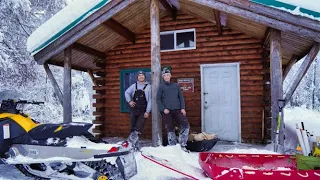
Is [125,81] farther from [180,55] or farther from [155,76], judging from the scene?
[155,76]

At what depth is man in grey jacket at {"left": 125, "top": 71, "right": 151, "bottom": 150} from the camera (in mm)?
6668

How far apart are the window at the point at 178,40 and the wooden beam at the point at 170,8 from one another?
55cm

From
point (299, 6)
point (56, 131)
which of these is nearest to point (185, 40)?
point (299, 6)

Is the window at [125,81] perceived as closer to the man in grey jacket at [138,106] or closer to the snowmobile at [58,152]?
the man in grey jacket at [138,106]

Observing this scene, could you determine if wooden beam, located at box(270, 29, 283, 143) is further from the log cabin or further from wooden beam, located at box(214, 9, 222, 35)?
wooden beam, located at box(214, 9, 222, 35)

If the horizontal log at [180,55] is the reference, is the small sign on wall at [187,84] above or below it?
below

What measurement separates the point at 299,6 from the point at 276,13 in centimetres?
43

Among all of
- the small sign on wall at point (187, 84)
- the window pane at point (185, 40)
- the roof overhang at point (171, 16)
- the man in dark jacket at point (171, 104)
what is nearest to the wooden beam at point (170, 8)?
the roof overhang at point (171, 16)

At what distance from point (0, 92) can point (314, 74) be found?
3048 cm

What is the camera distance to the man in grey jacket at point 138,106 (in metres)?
6.67

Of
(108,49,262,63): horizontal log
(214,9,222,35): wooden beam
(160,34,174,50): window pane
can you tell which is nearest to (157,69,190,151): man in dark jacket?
(214,9,222,35): wooden beam

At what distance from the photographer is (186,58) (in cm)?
905

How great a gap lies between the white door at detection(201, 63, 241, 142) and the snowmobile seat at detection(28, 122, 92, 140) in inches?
206

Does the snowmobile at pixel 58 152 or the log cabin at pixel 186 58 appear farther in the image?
the log cabin at pixel 186 58
